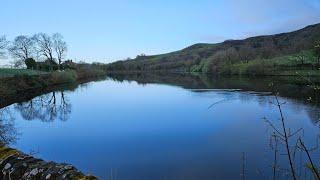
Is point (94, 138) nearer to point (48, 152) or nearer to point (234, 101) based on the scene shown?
point (48, 152)

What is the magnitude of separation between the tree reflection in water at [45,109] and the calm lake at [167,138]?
0.21 feet

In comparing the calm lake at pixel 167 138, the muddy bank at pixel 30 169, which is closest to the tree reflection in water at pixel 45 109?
the calm lake at pixel 167 138

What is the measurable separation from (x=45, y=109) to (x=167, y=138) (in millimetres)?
14111

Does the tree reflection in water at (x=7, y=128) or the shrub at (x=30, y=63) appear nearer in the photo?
the tree reflection in water at (x=7, y=128)

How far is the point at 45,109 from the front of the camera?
2645 cm

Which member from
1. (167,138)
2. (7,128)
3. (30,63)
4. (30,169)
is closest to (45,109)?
A: (7,128)

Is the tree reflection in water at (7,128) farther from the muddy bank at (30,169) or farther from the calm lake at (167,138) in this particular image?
the muddy bank at (30,169)

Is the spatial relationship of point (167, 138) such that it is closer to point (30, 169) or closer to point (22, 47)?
point (30, 169)

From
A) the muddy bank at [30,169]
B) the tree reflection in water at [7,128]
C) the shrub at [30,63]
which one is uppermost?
the shrub at [30,63]

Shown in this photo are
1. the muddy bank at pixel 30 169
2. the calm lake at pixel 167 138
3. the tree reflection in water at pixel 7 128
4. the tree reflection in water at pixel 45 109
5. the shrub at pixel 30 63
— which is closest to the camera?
the muddy bank at pixel 30 169

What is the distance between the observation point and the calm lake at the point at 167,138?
10820 millimetres

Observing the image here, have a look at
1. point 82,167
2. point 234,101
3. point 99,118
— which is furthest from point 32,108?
point 82,167

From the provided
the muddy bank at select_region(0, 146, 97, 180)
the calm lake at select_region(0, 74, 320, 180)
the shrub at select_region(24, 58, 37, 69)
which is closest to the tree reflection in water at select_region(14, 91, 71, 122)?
the calm lake at select_region(0, 74, 320, 180)

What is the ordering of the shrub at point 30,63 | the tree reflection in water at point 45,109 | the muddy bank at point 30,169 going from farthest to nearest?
the shrub at point 30,63 < the tree reflection in water at point 45,109 < the muddy bank at point 30,169
